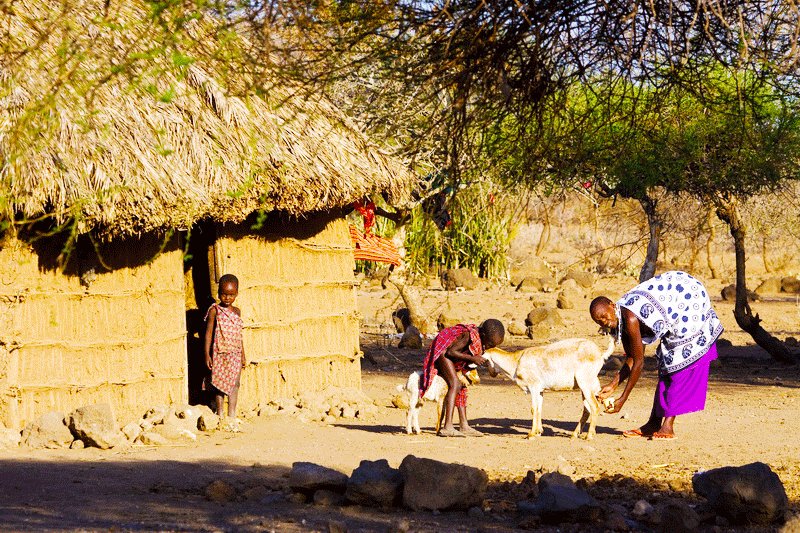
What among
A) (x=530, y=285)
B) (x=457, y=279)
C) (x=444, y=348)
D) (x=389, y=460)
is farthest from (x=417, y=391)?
(x=530, y=285)

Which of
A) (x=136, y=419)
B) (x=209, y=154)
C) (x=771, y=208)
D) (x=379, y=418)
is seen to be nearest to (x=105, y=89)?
(x=209, y=154)

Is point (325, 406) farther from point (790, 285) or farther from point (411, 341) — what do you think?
point (790, 285)

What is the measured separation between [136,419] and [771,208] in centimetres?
1586

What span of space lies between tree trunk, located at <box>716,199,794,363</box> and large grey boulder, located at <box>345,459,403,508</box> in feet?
30.3

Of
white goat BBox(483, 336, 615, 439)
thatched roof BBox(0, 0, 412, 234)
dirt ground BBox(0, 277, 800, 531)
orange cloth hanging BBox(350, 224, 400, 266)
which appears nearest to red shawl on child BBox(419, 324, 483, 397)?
white goat BBox(483, 336, 615, 439)

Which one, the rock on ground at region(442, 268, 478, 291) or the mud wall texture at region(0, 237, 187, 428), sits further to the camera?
the rock on ground at region(442, 268, 478, 291)

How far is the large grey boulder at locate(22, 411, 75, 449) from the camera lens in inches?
331

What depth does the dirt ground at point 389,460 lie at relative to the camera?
597 centimetres

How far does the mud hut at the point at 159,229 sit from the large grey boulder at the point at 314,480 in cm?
197

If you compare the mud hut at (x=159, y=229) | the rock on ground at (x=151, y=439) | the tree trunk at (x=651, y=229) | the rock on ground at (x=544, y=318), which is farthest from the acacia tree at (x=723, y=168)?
the rock on ground at (x=151, y=439)

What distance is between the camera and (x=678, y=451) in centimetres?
841

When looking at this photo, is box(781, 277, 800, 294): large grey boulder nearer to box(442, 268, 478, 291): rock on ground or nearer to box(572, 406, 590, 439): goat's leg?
box(442, 268, 478, 291): rock on ground

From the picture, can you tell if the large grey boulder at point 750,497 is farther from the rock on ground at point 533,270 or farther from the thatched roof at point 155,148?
the rock on ground at point 533,270

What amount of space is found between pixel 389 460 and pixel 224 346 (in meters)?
2.31
